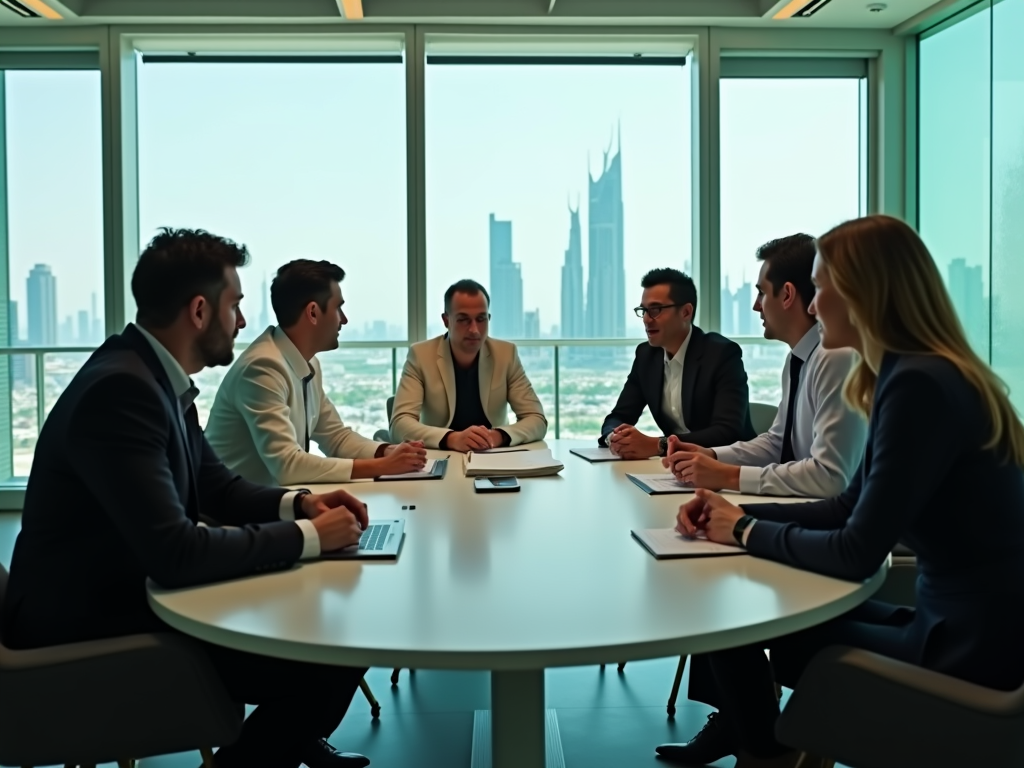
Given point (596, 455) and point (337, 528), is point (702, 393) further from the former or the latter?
point (337, 528)

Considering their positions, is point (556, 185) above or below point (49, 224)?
above

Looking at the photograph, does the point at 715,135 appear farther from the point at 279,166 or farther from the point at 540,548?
the point at 540,548

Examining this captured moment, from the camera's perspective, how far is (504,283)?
212 inches

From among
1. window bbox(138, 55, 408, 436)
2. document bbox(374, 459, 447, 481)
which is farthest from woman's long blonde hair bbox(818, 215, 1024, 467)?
window bbox(138, 55, 408, 436)

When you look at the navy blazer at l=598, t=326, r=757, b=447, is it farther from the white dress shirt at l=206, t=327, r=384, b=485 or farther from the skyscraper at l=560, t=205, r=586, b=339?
the skyscraper at l=560, t=205, r=586, b=339

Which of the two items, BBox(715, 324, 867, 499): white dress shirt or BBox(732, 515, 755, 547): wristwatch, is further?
BBox(715, 324, 867, 499): white dress shirt

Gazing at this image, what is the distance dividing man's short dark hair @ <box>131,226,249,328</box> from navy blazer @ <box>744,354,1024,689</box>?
49.0 inches

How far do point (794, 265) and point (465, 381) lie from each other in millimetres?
1627

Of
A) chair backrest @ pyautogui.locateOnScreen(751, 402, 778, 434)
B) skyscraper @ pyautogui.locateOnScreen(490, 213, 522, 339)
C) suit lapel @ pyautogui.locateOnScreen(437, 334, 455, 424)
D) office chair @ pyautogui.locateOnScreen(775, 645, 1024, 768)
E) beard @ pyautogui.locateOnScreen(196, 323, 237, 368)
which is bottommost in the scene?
office chair @ pyautogui.locateOnScreen(775, 645, 1024, 768)

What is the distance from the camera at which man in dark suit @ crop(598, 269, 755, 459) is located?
320 cm

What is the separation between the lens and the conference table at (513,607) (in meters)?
1.13

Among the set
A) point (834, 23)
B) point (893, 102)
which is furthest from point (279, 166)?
point (893, 102)

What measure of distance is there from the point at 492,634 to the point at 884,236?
103cm

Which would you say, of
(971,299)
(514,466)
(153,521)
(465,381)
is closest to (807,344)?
(514,466)
